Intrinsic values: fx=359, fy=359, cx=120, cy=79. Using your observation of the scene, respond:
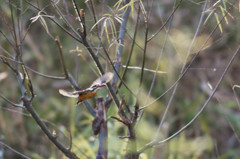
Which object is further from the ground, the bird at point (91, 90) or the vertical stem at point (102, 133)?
the bird at point (91, 90)

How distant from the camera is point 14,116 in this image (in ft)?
7.07

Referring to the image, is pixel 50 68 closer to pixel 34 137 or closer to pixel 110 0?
pixel 34 137

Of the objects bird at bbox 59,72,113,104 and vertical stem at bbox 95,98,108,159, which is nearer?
bird at bbox 59,72,113,104

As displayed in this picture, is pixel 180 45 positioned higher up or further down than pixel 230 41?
higher up

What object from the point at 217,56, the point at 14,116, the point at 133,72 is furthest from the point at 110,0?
the point at 217,56

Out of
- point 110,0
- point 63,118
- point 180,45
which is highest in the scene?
point 110,0

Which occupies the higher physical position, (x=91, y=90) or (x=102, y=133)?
(x=91, y=90)

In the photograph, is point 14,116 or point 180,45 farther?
point 14,116

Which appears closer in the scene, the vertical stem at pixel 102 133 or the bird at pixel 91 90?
the bird at pixel 91 90

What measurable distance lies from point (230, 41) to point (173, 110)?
604 mm

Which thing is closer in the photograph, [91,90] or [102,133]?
[91,90]

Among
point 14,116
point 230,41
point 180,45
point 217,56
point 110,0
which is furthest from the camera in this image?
point 217,56

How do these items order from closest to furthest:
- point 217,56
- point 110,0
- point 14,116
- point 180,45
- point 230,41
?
1. point 110,0
2. point 180,45
3. point 14,116
4. point 230,41
5. point 217,56

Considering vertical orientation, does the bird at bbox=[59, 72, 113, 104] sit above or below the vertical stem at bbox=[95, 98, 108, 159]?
above
